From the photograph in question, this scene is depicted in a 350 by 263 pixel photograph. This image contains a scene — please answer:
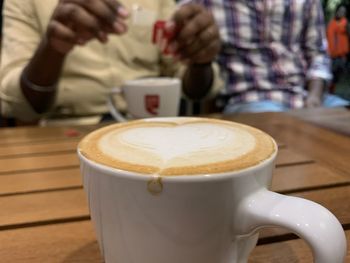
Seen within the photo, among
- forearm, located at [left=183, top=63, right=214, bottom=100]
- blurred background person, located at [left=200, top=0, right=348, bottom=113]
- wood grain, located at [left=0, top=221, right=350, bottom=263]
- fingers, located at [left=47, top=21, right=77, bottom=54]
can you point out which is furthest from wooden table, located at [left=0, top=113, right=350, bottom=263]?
blurred background person, located at [left=200, top=0, right=348, bottom=113]

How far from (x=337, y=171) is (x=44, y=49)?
64 centimetres

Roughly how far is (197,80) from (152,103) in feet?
1.17

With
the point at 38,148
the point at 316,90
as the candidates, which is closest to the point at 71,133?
the point at 38,148

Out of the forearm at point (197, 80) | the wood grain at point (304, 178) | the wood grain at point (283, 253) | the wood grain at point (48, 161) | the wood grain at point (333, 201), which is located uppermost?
the wood grain at point (283, 253)

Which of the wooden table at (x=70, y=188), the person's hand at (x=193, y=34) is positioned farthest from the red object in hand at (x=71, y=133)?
the person's hand at (x=193, y=34)

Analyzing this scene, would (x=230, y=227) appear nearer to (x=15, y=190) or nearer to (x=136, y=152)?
(x=136, y=152)

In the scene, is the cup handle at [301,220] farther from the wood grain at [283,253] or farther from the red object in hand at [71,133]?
the red object in hand at [71,133]

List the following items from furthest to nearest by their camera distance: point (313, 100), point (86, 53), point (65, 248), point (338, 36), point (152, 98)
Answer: point (338, 36) → point (313, 100) → point (86, 53) → point (152, 98) → point (65, 248)

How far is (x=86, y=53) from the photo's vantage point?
1048 millimetres

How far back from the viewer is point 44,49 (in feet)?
2.76

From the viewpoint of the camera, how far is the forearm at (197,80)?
40.9 inches

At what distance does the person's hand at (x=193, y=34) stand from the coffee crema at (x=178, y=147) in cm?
58

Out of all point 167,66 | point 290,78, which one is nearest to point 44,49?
point 167,66

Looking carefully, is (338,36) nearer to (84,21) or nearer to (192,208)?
(84,21)
